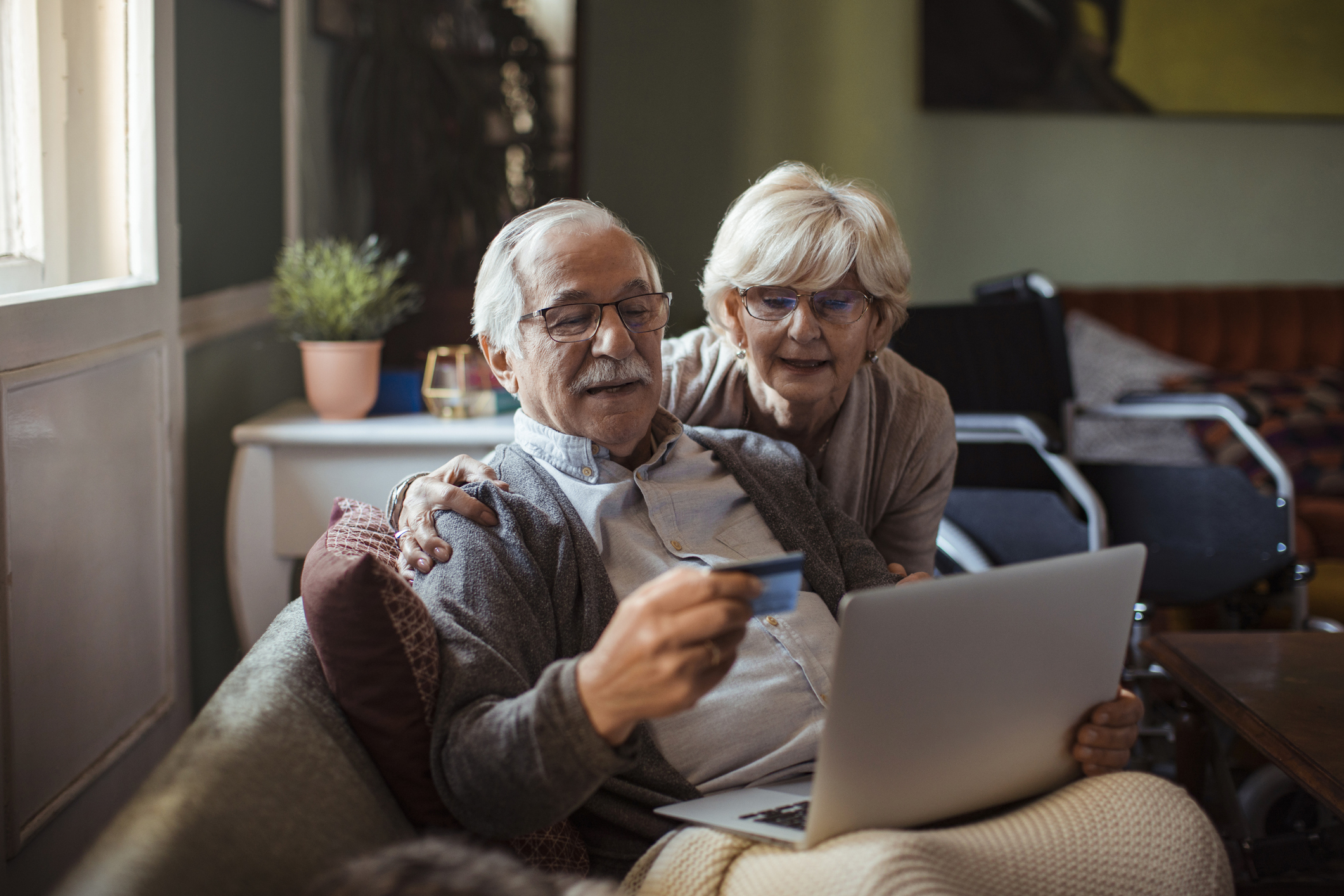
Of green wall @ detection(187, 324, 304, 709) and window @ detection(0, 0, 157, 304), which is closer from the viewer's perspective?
window @ detection(0, 0, 157, 304)

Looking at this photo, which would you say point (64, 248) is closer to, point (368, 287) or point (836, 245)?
point (368, 287)

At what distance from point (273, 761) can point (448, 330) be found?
5.77 ft

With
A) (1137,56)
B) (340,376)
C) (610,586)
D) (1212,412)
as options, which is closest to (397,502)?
(610,586)

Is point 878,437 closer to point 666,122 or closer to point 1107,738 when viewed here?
point 1107,738

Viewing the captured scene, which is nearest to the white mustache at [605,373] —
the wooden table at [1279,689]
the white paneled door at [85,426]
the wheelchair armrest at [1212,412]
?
the white paneled door at [85,426]

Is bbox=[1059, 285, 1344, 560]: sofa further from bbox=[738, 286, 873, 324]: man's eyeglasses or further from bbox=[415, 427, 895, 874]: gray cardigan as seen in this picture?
bbox=[415, 427, 895, 874]: gray cardigan

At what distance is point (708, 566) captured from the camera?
1.28 meters

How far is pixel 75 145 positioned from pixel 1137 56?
307 centimetres

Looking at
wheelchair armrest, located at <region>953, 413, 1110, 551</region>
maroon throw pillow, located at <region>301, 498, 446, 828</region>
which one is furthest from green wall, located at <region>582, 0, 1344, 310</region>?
maroon throw pillow, located at <region>301, 498, 446, 828</region>

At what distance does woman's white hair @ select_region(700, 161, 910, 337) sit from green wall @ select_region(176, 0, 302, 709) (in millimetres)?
1098

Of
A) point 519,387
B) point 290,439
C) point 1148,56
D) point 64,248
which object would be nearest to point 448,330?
point 290,439

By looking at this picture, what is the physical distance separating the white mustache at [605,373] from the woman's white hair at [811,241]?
314mm

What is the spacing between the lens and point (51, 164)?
1.56 meters

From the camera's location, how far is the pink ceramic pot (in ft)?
6.95
